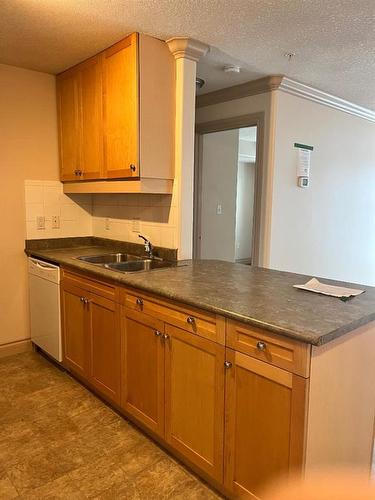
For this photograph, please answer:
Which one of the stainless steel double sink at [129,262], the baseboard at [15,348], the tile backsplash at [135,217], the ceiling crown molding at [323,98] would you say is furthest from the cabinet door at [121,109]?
the baseboard at [15,348]

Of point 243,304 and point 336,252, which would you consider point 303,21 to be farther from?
point 336,252

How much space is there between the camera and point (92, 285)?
99.4 inches

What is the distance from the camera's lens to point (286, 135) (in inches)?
133

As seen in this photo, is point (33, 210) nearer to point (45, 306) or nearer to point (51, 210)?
point (51, 210)

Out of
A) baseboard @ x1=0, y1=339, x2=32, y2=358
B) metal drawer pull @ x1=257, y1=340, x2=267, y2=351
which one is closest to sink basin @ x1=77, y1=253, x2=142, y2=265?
baseboard @ x1=0, y1=339, x2=32, y2=358

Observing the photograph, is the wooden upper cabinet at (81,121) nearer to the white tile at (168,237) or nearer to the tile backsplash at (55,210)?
the tile backsplash at (55,210)

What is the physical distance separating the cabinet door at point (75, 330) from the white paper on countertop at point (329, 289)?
1.46 meters

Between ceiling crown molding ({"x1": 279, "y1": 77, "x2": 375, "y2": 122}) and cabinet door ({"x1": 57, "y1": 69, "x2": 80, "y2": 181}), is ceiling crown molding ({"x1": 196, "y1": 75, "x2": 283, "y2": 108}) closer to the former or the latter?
ceiling crown molding ({"x1": 279, "y1": 77, "x2": 375, "y2": 122})

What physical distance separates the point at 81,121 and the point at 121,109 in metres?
0.58

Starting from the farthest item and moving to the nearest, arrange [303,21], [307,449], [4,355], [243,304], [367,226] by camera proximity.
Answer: [367,226] < [4,355] < [303,21] < [243,304] < [307,449]

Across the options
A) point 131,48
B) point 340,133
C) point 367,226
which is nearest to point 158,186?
point 131,48

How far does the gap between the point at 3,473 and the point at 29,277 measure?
5.53 ft

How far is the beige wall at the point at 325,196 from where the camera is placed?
3426 mm

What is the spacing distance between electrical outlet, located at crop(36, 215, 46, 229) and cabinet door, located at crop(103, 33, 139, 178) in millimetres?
898
